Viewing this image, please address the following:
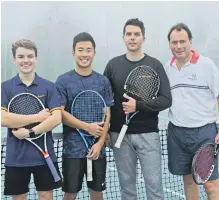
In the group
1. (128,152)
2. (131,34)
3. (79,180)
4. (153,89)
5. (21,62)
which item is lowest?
(79,180)

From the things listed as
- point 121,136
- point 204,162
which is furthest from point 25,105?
point 204,162

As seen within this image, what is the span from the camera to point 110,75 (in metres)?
1.44

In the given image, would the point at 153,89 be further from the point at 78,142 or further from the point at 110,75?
the point at 78,142

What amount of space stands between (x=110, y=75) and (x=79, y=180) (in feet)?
1.57

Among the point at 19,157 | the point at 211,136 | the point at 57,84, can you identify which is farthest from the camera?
the point at 211,136

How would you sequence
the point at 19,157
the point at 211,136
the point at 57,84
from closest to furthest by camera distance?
1. the point at 19,157
2. the point at 57,84
3. the point at 211,136

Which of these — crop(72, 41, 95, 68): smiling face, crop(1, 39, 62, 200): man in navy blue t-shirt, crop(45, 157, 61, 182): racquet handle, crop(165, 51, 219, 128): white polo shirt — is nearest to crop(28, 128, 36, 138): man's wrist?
crop(1, 39, 62, 200): man in navy blue t-shirt

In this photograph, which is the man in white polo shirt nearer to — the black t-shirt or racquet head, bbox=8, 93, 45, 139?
the black t-shirt

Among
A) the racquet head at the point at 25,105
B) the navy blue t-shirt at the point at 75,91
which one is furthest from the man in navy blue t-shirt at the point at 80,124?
the racquet head at the point at 25,105

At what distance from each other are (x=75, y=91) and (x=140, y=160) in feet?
1.38

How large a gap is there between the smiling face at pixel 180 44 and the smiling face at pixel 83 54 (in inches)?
15.8

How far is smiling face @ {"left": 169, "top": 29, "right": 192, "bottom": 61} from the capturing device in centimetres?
148

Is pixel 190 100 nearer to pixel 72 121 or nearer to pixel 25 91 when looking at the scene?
pixel 72 121

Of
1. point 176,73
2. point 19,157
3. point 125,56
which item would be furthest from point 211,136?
point 19,157
